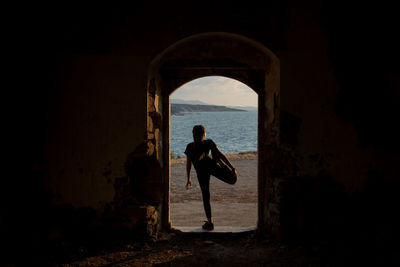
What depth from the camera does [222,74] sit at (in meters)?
5.40

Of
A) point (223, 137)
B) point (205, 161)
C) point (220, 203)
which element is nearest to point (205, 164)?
point (205, 161)

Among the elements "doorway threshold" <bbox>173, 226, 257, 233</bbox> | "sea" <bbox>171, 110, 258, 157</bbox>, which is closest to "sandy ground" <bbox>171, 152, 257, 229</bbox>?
"doorway threshold" <bbox>173, 226, 257, 233</bbox>

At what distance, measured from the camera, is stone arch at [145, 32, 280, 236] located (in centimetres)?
418

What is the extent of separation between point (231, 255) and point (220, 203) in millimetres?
3321

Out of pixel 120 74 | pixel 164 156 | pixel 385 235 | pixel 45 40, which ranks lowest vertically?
pixel 385 235

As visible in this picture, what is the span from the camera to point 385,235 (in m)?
3.73

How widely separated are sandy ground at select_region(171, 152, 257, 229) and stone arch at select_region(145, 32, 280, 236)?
828 millimetres

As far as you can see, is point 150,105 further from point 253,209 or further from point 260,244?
point 253,209

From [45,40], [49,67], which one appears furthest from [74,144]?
[45,40]

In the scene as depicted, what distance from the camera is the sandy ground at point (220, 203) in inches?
225

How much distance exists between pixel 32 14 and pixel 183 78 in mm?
2278

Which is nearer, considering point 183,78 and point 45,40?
point 45,40

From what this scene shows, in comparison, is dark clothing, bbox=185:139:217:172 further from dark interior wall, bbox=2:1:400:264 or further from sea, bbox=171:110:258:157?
sea, bbox=171:110:258:157

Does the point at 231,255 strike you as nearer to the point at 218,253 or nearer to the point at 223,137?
the point at 218,253
